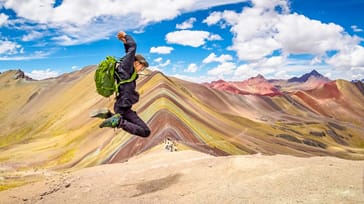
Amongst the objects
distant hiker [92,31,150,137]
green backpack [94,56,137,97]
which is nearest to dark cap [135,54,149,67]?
distant hiker [92,31,150,137]

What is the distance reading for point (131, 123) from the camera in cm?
1245

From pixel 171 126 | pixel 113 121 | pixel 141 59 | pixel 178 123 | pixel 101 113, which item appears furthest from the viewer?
pixel 178 123

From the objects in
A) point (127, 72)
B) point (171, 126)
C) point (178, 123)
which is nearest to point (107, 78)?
point (127, 72)

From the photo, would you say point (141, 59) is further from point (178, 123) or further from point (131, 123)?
point (178, 123)

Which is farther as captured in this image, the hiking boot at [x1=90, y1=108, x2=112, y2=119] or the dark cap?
the dark cap

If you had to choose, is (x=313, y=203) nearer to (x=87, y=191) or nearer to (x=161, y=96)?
(x=87, y=191)

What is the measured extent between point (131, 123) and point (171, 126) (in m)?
24.6

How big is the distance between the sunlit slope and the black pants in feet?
40.7

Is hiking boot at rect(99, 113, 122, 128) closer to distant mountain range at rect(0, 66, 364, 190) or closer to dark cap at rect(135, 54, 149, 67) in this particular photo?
dark cap at rect(135, 54, 149, 67)

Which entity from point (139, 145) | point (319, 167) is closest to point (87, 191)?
point (319, 167)

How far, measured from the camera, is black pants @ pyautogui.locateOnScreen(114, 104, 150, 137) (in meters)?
12.3

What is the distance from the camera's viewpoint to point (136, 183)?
1474 centimetres

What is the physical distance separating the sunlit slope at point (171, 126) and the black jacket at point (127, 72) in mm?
12582

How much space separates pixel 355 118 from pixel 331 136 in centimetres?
6251
